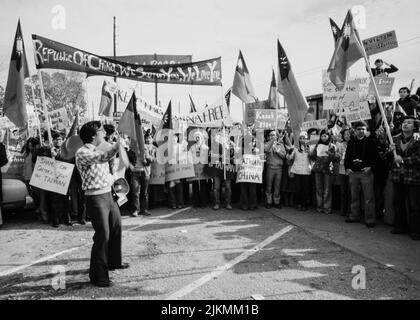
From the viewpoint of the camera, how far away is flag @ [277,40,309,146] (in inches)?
281

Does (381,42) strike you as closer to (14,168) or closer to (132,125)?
(132,125)

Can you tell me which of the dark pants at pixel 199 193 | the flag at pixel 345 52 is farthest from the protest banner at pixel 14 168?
the flag at pixel 345 52

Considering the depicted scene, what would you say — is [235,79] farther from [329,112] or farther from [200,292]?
[200,292]

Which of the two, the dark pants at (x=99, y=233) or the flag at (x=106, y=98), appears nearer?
the dark pants at (x=99, y=233)

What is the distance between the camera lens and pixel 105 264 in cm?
434

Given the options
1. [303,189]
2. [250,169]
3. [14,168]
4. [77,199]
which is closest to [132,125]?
[77,199]

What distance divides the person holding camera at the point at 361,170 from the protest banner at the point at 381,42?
177cm

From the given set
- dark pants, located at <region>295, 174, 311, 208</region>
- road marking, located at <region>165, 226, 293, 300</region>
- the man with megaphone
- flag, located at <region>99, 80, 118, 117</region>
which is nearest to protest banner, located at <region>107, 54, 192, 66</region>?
flag, located at <region>99, 80, 118, 117</region>

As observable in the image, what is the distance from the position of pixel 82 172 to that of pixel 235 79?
20.4ft

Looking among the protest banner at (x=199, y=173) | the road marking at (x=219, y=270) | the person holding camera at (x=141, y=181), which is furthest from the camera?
the protest banner at (x=199, y=173)

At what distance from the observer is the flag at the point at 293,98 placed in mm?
7141

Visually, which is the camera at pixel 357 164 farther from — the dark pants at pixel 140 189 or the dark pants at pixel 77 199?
the dark pants at pixel 77 199
